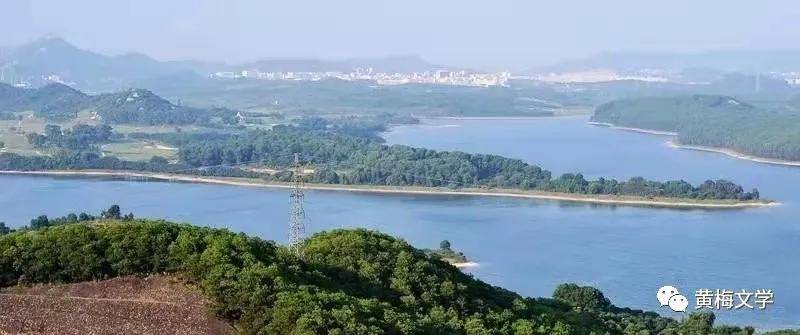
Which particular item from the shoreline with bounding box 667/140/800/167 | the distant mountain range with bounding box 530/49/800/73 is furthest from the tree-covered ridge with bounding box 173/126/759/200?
the distant mountain range with bounding box 530/49/800/73

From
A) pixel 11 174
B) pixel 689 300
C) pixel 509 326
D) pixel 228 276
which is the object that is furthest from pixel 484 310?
pixel 11 174

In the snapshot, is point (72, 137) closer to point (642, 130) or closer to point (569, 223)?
point (569, 223)

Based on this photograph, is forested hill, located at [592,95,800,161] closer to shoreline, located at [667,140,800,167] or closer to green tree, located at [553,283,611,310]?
shoreline, located at [667,140,800,167]

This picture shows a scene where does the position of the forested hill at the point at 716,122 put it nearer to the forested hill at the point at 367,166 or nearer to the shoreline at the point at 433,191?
the forested hill at the point at 367,166

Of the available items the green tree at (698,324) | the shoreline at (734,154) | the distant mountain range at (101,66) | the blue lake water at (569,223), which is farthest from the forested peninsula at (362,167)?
the distant mountain range at (101,66)

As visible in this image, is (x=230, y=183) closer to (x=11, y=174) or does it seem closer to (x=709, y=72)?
(x=11, y=174)
